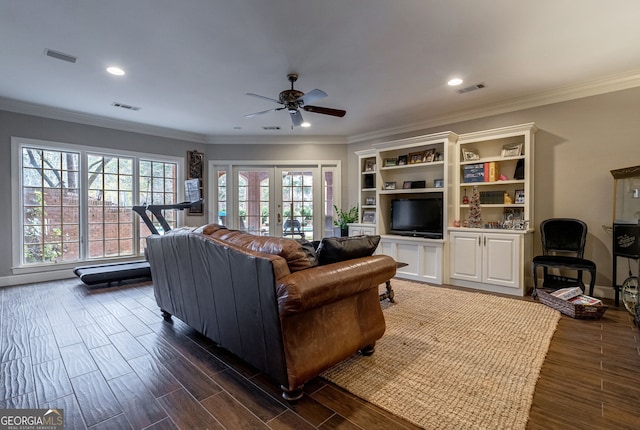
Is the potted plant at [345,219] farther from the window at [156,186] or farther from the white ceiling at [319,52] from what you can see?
the window at [156,186]

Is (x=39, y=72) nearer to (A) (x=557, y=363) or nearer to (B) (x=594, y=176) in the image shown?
(A) (x=557, y=363)

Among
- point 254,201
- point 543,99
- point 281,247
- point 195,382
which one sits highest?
point 543,99

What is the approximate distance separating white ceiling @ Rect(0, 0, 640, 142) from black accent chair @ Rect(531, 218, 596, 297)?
5.55 ft

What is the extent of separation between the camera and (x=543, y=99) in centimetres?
401

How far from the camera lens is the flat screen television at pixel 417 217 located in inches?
183

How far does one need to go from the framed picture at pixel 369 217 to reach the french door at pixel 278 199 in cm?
91

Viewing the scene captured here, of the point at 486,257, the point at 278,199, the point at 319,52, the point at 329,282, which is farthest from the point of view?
the point at 278,199

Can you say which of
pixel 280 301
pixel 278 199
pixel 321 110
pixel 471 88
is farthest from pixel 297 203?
pixel 280 301

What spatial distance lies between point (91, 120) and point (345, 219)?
191 inches

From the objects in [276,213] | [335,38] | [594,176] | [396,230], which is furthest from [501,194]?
[276,213]

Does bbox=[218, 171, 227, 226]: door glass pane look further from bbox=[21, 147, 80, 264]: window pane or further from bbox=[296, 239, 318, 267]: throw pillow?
bbox=[296, 239, 318, 267]: throw pillow

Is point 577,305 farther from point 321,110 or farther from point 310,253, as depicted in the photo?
point 321,110

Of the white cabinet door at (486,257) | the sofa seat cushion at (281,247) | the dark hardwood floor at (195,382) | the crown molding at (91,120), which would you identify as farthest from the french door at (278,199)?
the sofa seat cushion at (281,247)

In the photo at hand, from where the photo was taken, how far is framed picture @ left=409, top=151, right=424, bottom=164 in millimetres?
4988
